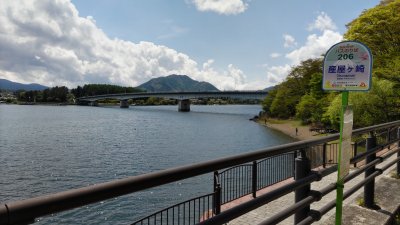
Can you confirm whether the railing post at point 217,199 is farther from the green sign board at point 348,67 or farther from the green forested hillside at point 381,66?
the green forested hillside at point 381,66

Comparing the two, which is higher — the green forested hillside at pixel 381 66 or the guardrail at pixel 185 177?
the green forested hillside at pixel 381 66

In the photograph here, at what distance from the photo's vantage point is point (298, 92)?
261 feet

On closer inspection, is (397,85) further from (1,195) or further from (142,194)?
(1,195)

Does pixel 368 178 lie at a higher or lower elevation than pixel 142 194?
higher

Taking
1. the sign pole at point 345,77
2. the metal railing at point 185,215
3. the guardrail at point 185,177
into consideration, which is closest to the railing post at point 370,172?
the guardrail at point 185,177

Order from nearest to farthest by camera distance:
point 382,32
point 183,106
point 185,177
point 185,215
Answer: point 185,177 < point 185,215 < point 382,32 < point 183,106

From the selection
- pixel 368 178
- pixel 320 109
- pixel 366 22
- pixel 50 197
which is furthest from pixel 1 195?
pixel 320 109

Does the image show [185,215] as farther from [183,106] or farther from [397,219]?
[183,106]

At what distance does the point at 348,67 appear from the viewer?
12.6 ft

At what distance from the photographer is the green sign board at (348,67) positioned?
3.74m

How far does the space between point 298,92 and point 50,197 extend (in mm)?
81480

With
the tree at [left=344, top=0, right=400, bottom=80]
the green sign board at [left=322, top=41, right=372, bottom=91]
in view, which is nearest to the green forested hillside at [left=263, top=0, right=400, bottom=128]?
the tree at [left=344, top=0, right=400, bottom=80]

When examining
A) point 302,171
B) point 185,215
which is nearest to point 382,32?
point 185,215

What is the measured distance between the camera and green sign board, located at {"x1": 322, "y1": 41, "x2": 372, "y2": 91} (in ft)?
12.3
